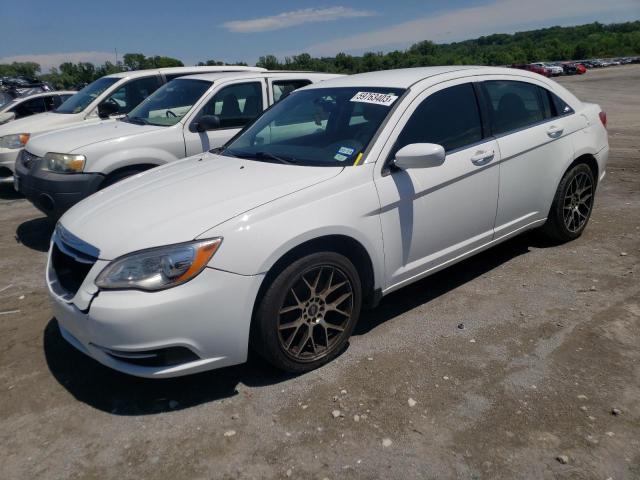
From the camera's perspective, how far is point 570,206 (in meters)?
4.95

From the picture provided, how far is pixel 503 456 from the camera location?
2.48 m

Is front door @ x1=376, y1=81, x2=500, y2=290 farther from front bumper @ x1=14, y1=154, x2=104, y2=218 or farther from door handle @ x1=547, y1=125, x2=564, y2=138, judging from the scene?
front bumper @ x1=14, y1=154, x2=104, y2=218

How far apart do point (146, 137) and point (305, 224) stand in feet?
11.4

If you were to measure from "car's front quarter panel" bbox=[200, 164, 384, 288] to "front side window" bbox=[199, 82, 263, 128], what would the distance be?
3.40 m

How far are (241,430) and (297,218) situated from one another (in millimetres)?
1152

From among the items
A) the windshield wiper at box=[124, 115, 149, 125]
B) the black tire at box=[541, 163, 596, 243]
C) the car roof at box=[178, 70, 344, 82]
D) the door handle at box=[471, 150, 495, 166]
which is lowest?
the black tire at box=[541, 163, 596, 243]

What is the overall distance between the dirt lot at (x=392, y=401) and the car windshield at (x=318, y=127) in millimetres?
1264

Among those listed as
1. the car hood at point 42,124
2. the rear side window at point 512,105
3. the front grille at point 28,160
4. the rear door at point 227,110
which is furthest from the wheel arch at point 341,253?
the car hood at point 42,124

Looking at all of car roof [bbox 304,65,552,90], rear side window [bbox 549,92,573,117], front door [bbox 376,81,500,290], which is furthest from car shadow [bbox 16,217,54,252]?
rear side window [bbox 549,92,573,117]

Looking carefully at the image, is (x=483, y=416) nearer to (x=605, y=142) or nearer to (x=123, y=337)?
(x=123, y=337)

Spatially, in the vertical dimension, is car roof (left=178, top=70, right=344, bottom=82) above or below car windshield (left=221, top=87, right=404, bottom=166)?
above

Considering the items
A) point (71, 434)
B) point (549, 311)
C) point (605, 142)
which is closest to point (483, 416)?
point (549, 311)

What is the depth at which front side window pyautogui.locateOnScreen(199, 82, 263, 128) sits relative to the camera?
624 cm

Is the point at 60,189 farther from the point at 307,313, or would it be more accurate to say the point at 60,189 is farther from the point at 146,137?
the point at 307,313
